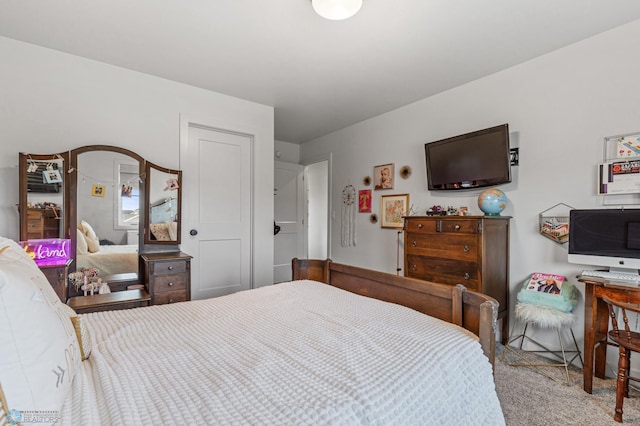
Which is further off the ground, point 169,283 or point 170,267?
point 170,267

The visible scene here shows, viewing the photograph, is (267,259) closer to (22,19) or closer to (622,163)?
(22,19)

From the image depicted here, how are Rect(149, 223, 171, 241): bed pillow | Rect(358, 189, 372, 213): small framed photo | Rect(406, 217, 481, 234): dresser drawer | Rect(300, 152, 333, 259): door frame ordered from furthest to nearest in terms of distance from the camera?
1. Rect(300, 152, 333, 259): door frame
2. Rect(358, 189, 372, 213): small framed photo
3. Rect(149, 223, 171, 241): bed pillow
4. Rect(406, 217, 481, 234): dresser drawer

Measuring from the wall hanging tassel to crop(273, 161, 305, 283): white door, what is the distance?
105 cm

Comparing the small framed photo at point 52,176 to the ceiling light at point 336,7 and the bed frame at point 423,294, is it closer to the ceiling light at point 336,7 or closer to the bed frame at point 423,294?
the bed frame at point 423,294

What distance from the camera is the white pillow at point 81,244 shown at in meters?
2.52

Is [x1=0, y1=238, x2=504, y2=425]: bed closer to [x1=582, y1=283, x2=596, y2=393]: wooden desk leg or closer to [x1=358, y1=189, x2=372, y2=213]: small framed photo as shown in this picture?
[x1=582, y1=283, x2=596, y2=393]: wooden desk leg

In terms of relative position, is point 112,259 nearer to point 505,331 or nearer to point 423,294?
point 423,294

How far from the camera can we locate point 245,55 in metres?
2.53

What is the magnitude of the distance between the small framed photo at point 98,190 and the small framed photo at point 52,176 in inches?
9.1

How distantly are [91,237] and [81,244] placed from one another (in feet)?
0.29

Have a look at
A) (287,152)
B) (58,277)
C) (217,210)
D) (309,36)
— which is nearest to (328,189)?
(287,152)

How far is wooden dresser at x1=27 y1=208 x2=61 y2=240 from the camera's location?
2.32 m

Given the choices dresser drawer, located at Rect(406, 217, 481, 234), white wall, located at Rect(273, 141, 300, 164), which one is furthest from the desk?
white wall, located at Rect(273, 141, 300, 164)

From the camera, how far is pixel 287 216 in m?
5.20
